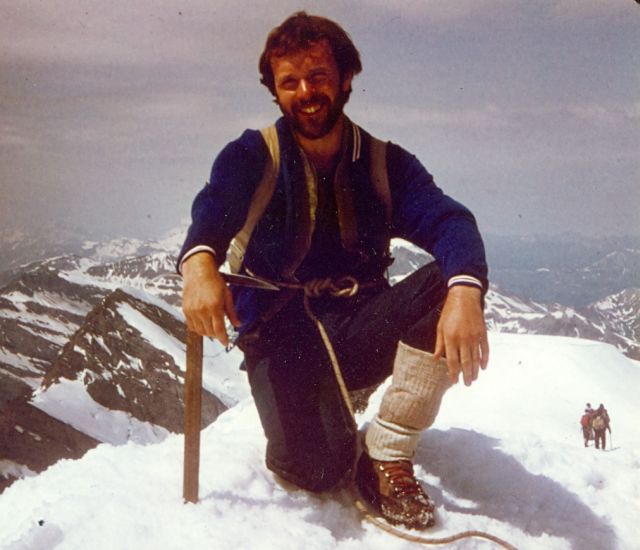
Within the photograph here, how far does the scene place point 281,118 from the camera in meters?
3.10

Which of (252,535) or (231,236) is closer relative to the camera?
(252,535)

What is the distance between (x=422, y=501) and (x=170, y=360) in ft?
108

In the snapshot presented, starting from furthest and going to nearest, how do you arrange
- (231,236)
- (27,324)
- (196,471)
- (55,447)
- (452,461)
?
(27,324) → (55,447) → (452,461) → (231,236) → (196,471)

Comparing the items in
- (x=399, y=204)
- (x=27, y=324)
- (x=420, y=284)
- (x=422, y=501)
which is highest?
(x=399, y=204)

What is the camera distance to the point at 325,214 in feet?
10.00

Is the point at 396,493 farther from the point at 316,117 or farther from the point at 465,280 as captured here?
the point at 316,117

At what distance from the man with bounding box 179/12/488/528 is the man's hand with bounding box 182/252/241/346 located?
0.71ft

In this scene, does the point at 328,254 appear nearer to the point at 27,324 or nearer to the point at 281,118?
the point at 281,118

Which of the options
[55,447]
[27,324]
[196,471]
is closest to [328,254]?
[196,471]

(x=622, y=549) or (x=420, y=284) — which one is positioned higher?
(x=420, y=284)

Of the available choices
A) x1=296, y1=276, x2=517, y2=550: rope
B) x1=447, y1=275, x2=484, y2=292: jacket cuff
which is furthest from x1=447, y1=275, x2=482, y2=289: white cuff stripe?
x1=296, y1=276, x2=517, y2=550: rope

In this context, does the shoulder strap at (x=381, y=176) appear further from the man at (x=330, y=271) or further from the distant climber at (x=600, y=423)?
the distant climber at (x=600, y=423)

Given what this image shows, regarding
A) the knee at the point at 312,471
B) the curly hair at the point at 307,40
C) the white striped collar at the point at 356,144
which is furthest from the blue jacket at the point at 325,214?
the knee at the point at 312,471

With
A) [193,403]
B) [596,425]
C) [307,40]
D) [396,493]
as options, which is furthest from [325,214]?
[596,425]
